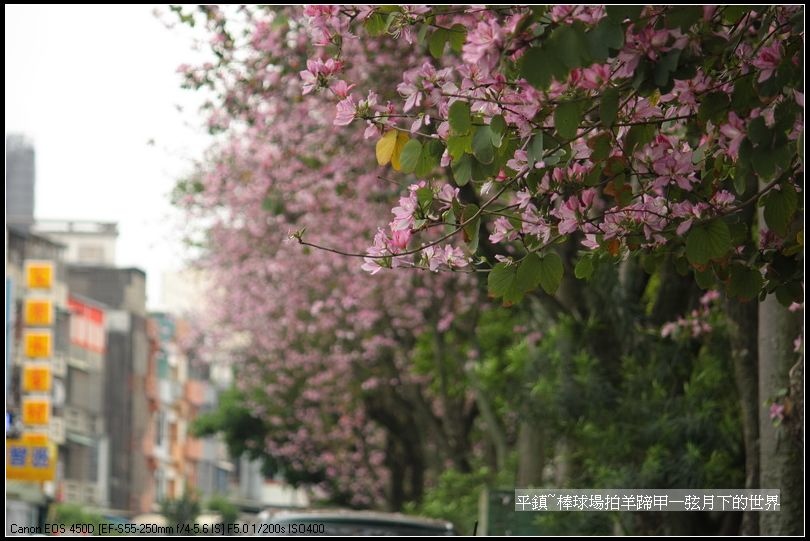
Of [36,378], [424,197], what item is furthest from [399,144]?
[36,378]

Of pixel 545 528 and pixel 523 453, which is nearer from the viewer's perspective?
pixel 545 528

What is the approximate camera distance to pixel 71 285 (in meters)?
76.6

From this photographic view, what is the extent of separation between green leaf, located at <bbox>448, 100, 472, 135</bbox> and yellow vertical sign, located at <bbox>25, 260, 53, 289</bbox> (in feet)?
128

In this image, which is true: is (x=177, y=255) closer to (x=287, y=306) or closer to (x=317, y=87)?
(x=287, y=306)

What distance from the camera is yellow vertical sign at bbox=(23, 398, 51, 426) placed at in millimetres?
41250

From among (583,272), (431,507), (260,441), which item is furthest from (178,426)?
(583,272)

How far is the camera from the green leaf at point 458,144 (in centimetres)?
529

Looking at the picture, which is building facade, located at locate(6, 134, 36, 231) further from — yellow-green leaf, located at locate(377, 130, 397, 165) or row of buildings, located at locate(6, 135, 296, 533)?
yellow-green leaf, located at locate(377, 130, 397, 165)

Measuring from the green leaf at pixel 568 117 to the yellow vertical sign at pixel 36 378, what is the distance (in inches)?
1516

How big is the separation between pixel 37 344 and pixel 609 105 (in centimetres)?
3927

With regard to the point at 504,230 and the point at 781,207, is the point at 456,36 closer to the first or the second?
the point at 504,230

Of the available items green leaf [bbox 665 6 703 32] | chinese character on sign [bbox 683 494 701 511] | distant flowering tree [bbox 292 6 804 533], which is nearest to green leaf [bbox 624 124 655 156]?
distant flowering tree [bbox 292 6 804 533]

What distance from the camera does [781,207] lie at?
547 cm

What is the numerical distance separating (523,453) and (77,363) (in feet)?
169
